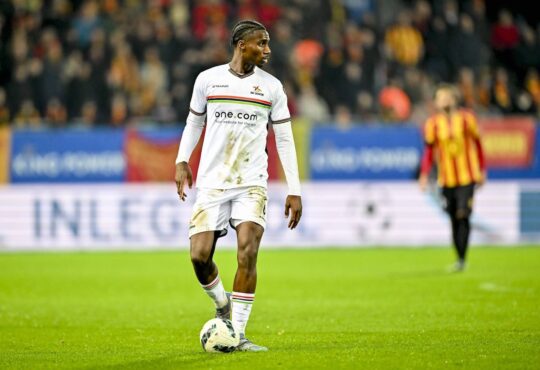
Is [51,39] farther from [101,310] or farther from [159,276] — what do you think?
[101,310]

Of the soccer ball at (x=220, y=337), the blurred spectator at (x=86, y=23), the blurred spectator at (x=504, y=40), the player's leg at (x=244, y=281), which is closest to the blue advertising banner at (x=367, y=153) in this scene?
the blurred spectator at (x=504, y=40)

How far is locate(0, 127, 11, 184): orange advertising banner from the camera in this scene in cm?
2270

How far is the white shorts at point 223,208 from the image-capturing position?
8.80m

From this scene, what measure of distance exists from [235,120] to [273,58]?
587 inches

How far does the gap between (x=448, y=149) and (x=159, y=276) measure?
14.1 feet

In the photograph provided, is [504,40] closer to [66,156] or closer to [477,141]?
[66,156]

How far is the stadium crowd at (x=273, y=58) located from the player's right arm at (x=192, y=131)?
45.4 ft

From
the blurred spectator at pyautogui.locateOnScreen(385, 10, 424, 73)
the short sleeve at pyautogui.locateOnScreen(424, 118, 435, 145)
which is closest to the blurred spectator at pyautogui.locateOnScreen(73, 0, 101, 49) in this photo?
the blurred spectator at pyautogui.locateOnScreen(385, 10, 424, 73)

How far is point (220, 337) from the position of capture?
8.49 m

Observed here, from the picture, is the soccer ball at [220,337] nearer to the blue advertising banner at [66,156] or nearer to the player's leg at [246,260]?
the player's leg at [246,260]

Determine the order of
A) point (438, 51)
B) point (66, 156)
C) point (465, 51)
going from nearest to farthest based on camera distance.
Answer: point (66, 156) < point (465, 51) < point (438, 51)

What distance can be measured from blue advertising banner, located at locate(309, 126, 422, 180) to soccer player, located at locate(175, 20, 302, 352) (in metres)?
14.2

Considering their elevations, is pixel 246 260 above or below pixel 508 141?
below

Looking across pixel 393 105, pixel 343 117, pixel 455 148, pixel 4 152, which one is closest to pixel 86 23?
pixel 4 152
